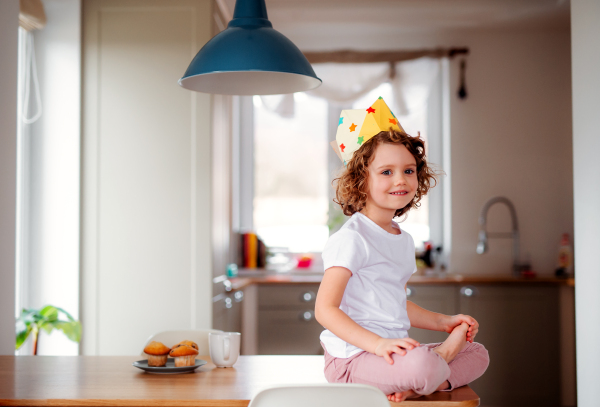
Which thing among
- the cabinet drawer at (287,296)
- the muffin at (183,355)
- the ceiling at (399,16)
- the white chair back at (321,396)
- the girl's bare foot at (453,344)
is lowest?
the cabinet drawer at (287,296)

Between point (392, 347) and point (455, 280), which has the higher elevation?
point (392, 347)

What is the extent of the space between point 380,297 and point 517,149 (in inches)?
122

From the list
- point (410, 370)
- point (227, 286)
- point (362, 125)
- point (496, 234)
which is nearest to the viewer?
point (410, 370)

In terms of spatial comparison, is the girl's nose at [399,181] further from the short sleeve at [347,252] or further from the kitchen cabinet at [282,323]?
the kitchen cabinet at [282,323]

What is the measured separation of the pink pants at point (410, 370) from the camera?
3.76 feet

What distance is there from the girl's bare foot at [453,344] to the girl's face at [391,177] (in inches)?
11.9

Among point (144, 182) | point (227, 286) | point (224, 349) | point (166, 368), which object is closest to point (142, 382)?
point (166, 368)

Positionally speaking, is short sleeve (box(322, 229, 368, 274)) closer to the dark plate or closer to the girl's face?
the girl's face

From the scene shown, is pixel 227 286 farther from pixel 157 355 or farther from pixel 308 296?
pixel 157 355

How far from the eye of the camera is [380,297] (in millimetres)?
1291

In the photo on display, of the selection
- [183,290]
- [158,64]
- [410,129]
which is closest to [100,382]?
[183,290]

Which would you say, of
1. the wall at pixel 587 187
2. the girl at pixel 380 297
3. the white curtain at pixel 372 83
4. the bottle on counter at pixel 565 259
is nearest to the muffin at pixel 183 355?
the girl at pixel 380 297

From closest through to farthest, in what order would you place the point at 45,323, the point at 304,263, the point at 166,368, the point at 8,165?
the point at 166,368, the point at 8,165, the point at 45,323, the point at 304,263

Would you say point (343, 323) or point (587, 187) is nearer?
point (343, 323)
